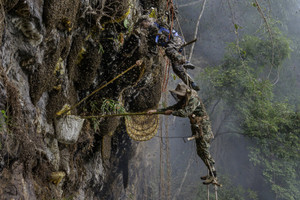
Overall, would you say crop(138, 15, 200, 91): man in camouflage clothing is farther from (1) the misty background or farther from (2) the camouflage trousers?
(1) the misty background

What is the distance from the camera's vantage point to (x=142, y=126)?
6703mm

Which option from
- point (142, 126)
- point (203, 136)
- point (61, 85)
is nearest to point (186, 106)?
point (203, 136)

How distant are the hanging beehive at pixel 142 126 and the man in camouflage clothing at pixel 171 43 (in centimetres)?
182

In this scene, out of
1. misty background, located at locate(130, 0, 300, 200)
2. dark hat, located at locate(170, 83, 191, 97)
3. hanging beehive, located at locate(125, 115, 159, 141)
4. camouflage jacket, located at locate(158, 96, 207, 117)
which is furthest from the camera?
misty background, located at locate(130, 0, 300, 200)

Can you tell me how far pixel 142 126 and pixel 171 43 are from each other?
2.28 metres

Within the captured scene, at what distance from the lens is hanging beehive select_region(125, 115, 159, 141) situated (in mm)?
6406

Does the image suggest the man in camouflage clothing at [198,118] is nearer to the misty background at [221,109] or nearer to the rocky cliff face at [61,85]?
the rocky cliff face at [61,85]

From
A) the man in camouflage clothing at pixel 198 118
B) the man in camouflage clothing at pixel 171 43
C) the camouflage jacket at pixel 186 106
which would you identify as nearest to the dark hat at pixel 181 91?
the man in camouflage clothing at pixel 198 118

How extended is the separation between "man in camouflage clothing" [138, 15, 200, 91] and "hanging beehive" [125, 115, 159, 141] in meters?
1.82

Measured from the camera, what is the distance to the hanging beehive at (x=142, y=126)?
6.41 meters

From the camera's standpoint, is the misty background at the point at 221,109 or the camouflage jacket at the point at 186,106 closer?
the camouflage jacket at the point at 186,106

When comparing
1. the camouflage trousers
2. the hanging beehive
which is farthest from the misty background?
the camouflage trousers

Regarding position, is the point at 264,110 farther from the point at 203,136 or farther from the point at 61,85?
the point at 61,85

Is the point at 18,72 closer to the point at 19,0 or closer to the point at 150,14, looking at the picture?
the point at 19,0
